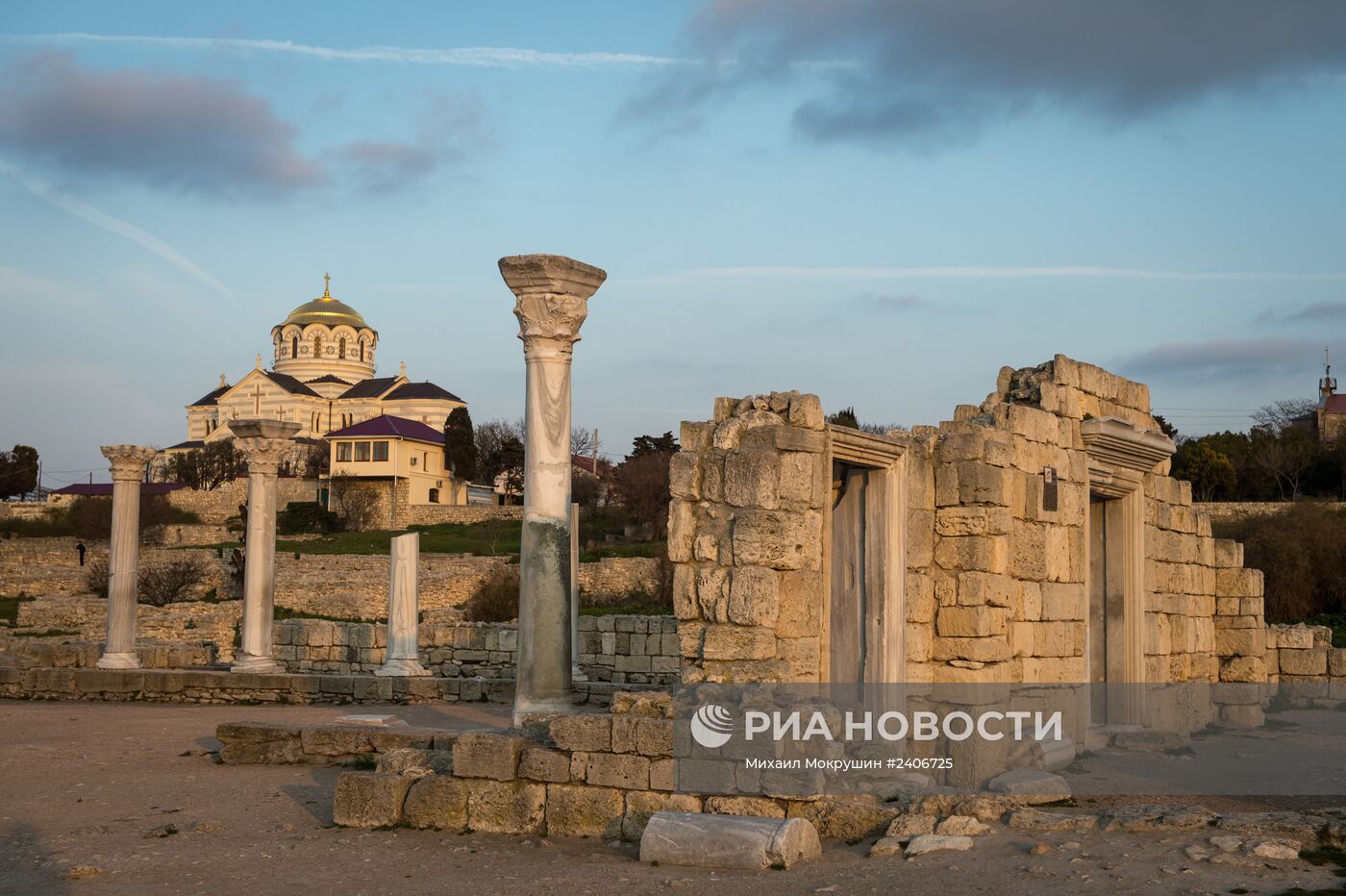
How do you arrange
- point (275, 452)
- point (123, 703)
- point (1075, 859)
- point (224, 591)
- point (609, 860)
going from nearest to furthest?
point (1075, 859) < point (609, 860) < point (123, 703) < point (275, 452) < point (224, 591)

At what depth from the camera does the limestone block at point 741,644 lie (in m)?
8.40

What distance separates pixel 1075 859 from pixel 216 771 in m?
7.45

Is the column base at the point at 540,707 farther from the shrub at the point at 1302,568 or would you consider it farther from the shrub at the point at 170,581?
the shrub at the point at 170,581

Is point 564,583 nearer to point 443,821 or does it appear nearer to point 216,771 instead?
point 443,821

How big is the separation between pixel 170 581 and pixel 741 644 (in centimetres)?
3475

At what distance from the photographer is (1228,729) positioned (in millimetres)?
14133

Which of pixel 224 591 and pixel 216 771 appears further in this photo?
pixel 224 591

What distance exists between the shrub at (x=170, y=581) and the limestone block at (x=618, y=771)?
3255 cm

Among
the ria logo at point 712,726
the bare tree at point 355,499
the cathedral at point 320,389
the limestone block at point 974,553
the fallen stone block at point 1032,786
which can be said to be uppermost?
the cathedral at point 320,389

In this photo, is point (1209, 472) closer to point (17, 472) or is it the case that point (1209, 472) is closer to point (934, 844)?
point (934, 844)

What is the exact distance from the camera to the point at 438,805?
8.20 meters

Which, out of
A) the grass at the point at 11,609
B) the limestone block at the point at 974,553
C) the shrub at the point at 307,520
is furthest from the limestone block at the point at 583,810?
the shrub at the point at 307,520

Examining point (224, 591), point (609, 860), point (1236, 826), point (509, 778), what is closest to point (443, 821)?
point (509, 778)

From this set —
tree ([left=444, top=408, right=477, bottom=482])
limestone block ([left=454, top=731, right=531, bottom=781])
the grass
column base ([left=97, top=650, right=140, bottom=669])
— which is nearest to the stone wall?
column base ([left=97, top=650, right=140, bottom=669])
